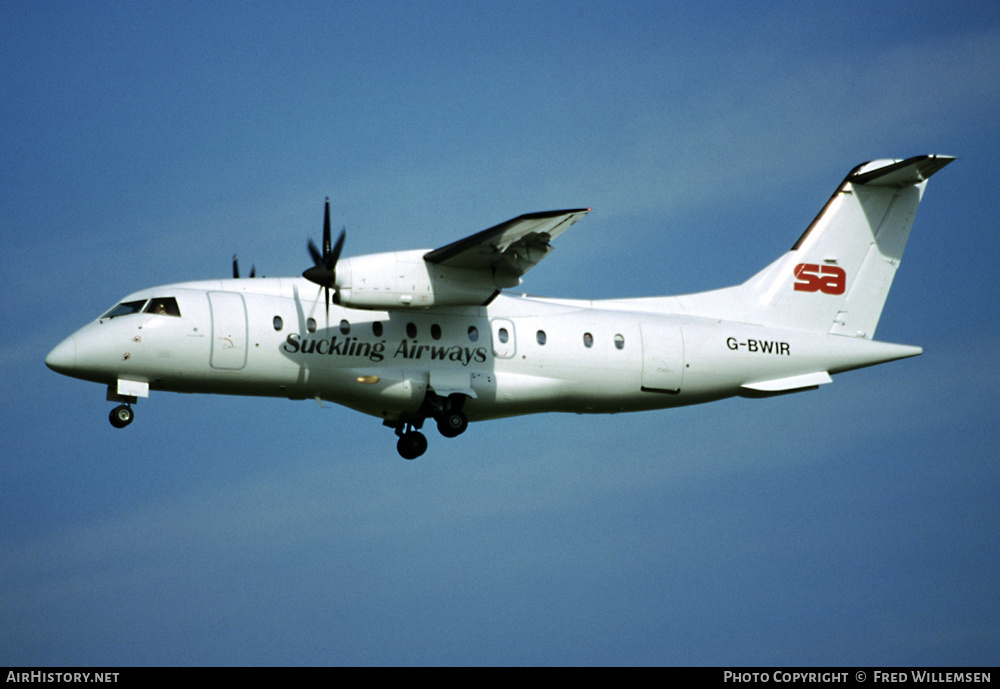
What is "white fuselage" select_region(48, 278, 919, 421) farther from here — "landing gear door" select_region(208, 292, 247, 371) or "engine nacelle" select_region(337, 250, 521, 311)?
"engine nacelle" select_region(337, 250, 521, 311)

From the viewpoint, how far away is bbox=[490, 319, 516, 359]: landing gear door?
2409 cm

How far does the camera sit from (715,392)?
84.1ft

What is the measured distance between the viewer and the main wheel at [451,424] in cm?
2369

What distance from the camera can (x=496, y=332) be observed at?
24156 millimetres

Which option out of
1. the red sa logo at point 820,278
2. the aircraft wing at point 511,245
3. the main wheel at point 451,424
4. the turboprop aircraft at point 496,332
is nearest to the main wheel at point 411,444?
the turboprop aircraft at point 496,332

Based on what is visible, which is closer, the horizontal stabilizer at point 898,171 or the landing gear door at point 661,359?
the landing gear door at point 661,359

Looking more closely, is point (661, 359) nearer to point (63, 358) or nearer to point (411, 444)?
point (411, 444)

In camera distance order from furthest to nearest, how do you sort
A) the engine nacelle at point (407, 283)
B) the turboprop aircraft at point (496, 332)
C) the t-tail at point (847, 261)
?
the t-tail at point (847, 261), the turboprop aircraft at point (496, 332), the engine nacelle at point (407, 283)

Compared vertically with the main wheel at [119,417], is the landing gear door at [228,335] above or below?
above

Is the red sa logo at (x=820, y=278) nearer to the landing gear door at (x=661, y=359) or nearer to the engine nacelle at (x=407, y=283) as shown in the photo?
the landing gear door at (x=661, y=359)

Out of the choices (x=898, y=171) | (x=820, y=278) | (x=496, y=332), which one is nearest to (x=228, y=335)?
(x=496, y=332)

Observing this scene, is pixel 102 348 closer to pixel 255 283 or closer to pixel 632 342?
pixel 255 283

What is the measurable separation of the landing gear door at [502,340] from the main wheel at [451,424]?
143 cm

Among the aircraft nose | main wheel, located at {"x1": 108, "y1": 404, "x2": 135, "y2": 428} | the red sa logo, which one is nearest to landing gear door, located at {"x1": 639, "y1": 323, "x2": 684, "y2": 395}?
the red sa logo
